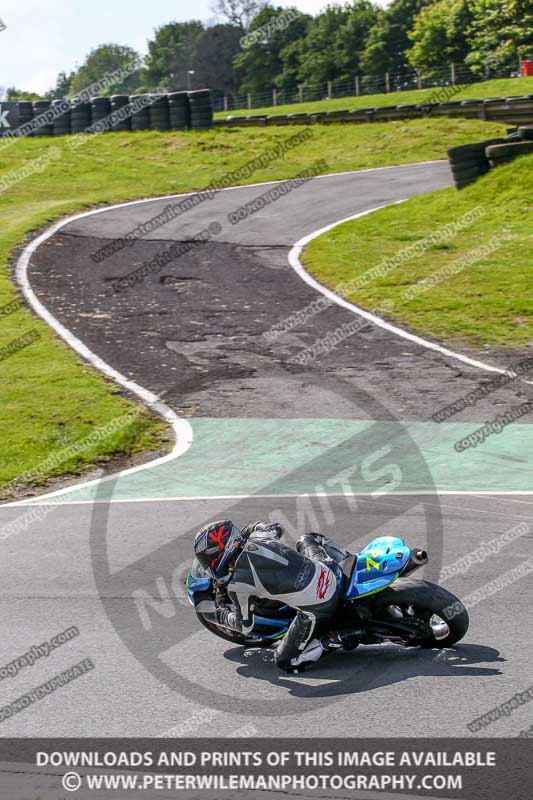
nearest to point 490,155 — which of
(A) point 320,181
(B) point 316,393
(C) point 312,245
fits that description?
(C) point 312,245

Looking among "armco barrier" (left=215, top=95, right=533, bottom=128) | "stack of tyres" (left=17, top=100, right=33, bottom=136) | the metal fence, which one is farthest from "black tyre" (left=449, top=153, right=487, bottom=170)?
the metal fence

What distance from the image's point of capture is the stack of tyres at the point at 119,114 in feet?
134

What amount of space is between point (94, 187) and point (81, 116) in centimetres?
1008

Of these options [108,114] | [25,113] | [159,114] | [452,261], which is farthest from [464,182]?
[25,113]

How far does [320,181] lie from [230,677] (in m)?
25.8

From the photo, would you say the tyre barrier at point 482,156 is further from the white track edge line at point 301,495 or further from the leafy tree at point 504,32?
the leafy tree at point 504,32

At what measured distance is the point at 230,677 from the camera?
7094 millimetres

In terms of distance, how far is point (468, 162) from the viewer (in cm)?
2481

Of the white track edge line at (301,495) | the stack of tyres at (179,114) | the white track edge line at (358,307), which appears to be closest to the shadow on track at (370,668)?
the white track edge line at (301,495)

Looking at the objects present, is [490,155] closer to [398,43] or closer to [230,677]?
[230,677]

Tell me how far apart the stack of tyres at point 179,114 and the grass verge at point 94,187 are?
1084mm

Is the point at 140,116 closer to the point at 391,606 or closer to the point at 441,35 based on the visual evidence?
the point at 391,606

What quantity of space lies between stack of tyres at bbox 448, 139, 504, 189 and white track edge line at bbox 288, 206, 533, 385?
192 cm

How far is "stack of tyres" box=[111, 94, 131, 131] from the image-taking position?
4084 centimetres
